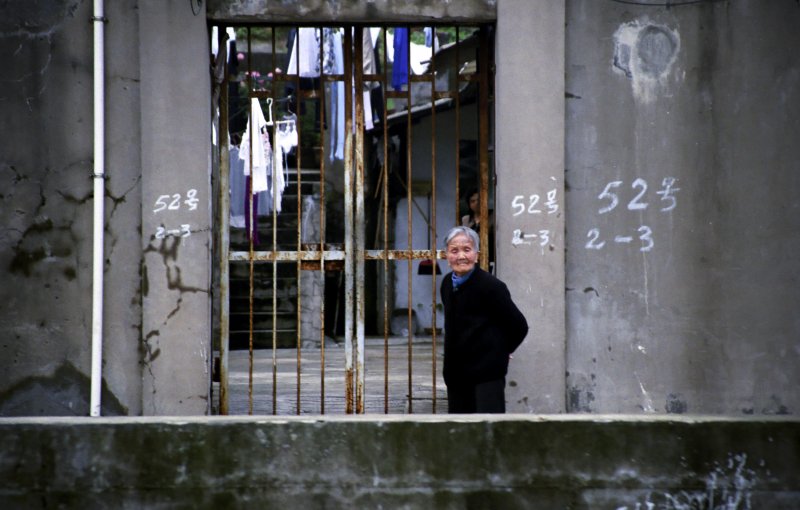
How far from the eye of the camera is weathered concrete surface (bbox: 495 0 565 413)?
7.49 m

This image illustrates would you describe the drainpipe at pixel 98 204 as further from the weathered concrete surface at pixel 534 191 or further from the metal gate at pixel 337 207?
the weathered concrete surface at pixel 534 191

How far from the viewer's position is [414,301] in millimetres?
17469

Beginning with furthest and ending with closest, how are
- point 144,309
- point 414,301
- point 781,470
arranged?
point 414,301 < point 144,309 < point 781,470

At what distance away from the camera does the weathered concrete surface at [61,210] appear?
752cm

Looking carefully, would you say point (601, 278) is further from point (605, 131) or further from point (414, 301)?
point (414, 301)

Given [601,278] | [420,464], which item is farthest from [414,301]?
[420,464]

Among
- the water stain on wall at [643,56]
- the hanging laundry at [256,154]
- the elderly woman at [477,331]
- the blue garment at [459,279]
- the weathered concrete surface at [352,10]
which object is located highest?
the weathered concrete surface at [352,10]

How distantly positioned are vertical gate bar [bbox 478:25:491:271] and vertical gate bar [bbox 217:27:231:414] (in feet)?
6.02

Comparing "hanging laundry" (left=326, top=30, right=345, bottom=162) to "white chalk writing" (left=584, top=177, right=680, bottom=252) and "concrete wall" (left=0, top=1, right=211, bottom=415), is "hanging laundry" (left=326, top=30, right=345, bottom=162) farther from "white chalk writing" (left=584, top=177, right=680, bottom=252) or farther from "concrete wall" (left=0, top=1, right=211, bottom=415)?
"white chalk writing" (left=584, top=177, right=680, bottom=252)

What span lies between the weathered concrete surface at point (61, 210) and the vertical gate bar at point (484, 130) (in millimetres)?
2437

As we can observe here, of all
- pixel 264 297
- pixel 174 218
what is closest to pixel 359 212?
pixel 174 218

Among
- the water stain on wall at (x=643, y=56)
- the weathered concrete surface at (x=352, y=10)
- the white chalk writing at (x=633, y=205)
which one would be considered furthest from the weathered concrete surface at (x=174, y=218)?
the water stain on wall at (x=643, y=56)

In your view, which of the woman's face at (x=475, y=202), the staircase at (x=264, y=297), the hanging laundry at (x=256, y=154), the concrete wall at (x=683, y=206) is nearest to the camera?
the concrete wall at (x=683, y=206)

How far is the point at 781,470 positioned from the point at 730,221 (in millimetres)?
3422
